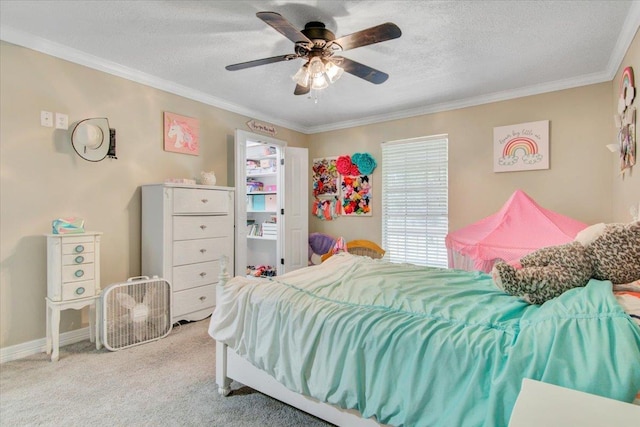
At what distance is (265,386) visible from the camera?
174 cm

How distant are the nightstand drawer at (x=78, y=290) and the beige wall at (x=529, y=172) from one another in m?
3.22

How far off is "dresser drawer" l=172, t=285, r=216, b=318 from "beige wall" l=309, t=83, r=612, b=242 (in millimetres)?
2273

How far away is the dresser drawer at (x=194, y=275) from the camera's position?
9.87 feet

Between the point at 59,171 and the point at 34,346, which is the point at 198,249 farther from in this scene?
the point at 34,346

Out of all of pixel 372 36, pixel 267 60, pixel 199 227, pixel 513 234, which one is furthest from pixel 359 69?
pixel 199 227

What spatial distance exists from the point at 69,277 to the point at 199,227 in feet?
3.63

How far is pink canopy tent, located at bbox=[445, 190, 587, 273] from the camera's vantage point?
8.25 feet

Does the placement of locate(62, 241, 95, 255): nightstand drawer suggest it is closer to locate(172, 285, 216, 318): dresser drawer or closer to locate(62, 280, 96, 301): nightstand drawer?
locate(62, 280, 96, 301): nightstand drawer

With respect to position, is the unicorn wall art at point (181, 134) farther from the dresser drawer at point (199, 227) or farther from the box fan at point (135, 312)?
the box fan at point (135, 312)

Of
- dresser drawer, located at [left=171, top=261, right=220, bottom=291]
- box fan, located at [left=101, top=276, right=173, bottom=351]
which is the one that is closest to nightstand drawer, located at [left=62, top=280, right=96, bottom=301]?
box fan, located at [left=101, top=276, right=173, bottom=351]

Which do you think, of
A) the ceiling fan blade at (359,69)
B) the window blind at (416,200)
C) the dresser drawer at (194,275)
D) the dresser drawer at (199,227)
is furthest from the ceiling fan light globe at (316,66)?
the window blind at (416,200)

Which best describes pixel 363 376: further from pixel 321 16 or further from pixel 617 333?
pixel 321 16

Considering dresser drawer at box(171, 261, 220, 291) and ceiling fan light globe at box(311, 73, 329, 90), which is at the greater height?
ceiling fan light globe at box(311, 73, 329, 90)

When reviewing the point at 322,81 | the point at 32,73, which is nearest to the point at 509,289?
the point at 322,81
